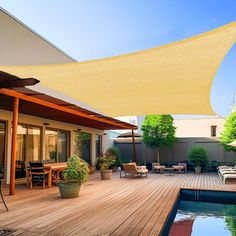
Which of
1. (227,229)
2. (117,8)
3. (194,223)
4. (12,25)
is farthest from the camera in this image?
(12,25)

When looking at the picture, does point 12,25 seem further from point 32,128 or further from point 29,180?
point 29,180

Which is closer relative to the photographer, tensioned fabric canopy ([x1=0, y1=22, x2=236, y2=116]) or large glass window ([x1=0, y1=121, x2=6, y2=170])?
tensioned fabric canopy ([x1=0, y1=22, x2=236, y2=116])

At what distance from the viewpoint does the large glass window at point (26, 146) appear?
34.0ft

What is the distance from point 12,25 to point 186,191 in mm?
8933

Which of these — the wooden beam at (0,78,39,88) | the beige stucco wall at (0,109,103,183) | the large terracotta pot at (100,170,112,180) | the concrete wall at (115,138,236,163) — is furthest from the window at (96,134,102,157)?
the wooden beam at (0,78,39,88)

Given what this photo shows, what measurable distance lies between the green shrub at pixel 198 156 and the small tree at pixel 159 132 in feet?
4.75

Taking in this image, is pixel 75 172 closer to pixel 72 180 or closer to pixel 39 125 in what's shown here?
pixel 72 180

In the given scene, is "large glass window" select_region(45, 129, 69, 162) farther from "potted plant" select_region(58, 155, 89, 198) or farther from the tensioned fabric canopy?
"potted plant" select_region(58, 155, 89, 198)

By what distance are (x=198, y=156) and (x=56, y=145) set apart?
26.7ft

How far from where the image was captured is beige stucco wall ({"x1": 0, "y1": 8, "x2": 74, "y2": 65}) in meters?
10.1

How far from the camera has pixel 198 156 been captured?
15875 mm

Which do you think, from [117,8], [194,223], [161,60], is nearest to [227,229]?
[194,223]

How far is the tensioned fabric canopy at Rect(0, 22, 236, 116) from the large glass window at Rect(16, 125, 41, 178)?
3.89m

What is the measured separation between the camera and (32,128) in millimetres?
11156
